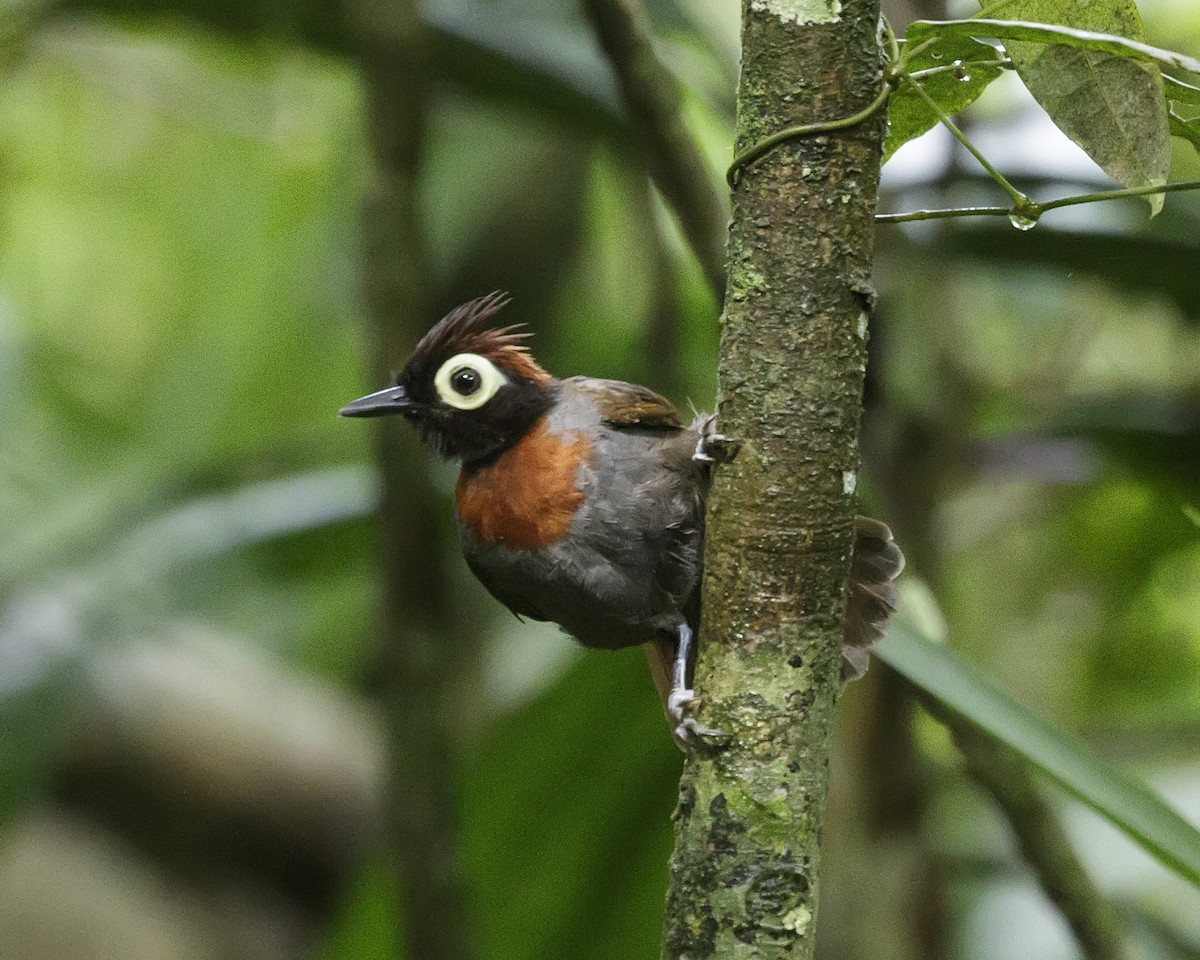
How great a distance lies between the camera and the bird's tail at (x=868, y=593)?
2152mm

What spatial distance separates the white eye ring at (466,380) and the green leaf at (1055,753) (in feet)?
2.71

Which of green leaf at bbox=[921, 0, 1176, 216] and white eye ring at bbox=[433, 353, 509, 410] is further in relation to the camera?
white eye ring at bbox=[433, 353, 509, 410]

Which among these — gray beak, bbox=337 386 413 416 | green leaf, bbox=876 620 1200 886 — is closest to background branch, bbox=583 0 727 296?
gray beak, bbox=337 386 413 416

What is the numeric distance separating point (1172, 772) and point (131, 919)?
420cm

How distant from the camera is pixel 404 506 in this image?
271cm

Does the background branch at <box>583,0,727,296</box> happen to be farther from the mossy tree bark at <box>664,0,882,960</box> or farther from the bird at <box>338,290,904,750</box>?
the mossy tree bark at <box>664,0,882,960</box>

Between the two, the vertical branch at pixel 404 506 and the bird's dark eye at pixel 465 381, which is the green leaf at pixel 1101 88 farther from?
the vertical branch at pixel 404 506

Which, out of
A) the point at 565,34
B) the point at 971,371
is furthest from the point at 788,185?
the point at 971,371

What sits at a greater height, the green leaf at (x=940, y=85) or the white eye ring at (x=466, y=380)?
the green leaf at (x=940, y=85)

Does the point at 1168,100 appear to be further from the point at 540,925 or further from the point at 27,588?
the point at 27,588

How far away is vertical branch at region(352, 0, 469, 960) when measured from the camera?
8.50 feet

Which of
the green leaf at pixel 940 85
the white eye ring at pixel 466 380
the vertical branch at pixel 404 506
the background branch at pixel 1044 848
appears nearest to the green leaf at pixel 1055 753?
the background branch at pixel 1044 848

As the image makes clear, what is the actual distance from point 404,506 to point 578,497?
0.60 meters

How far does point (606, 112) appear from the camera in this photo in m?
3.13
